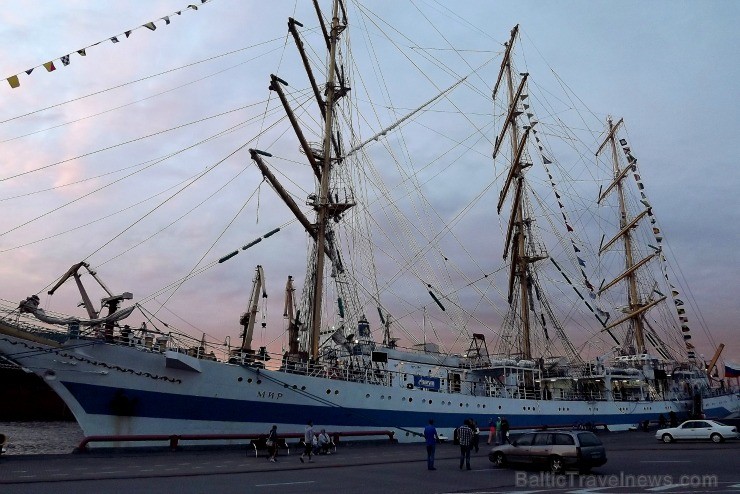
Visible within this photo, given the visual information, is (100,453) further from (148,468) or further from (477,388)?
(477,388)

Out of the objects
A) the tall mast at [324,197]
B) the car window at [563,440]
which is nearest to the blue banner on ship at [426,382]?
the tall mast at [324,197]

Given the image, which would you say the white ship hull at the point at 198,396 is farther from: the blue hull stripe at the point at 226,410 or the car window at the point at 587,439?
the car window at the point at 587,439

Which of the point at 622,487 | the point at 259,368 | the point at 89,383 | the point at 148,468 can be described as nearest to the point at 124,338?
the point at 89,383

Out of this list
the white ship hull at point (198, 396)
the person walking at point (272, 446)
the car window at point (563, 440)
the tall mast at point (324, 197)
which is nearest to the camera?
the car window at point (563, 440)

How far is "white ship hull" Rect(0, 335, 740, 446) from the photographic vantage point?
21.5 meters

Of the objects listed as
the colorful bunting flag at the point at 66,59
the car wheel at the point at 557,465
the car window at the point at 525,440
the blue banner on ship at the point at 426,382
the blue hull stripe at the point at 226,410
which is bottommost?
the car wheel at the point at 557,465

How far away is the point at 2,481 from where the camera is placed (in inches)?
526

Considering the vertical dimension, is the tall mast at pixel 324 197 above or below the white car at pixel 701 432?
above

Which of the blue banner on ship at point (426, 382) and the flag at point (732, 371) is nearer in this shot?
the blue banner on ship at point (426, 382)

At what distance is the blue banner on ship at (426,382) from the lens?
32812 millimetres

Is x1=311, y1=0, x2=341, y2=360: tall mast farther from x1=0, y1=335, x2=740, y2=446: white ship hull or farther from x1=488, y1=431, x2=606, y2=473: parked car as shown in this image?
x1=488, y1=431, x2=606, y2=473: parked car

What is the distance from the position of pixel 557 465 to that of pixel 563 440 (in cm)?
69

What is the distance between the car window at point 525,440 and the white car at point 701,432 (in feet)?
47.4

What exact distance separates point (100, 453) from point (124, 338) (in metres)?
4.50
